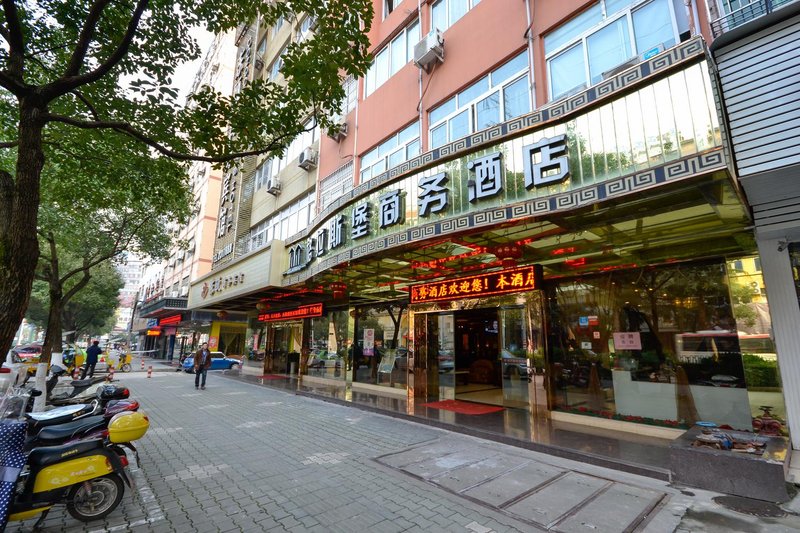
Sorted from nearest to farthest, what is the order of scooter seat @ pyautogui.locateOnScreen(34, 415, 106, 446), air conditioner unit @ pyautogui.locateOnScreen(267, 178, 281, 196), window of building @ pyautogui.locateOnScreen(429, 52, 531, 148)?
1. scooter seat @ pyautogui.locateOnScreen(34, 415, 106, 446)
2. window of building @ pyautogui.locateOnScreen(429, 52, 531, 148)
3. air conditioner unit @ pyautogui.locateOnScreen(267, 178, 281, 196)

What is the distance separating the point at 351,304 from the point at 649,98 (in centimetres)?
1138

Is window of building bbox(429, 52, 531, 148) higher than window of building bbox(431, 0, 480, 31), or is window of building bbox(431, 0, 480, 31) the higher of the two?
window of building bbox(431, 0, 480, 31)

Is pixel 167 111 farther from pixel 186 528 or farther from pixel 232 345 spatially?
pixel 232 345

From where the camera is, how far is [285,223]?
679 inches

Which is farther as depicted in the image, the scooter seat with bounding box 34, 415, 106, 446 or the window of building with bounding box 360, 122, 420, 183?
the window of building with bounding box 360, 122, 420, 183

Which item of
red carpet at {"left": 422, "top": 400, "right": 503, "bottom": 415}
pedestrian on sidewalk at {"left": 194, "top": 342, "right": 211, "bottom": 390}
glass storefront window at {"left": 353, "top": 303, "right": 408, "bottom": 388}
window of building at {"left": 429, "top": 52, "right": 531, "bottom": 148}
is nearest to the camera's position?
window of building at {"left": 429, "top": 52, "right": 531, "bottom": 148}

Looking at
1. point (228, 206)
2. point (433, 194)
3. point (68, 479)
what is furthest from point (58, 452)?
point (228, 206)

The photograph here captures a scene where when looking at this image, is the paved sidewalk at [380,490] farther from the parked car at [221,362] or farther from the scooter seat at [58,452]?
the parked car at [221,362]

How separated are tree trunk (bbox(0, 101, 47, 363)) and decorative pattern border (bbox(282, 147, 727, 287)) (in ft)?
16.0

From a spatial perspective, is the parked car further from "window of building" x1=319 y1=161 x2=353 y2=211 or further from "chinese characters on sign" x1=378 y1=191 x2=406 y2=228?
"chinese characters on sign" x1=378 y1=191 x2=406 y2=228

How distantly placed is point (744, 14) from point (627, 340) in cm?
553

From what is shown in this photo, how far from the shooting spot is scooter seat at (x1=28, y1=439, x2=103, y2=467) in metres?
3.65

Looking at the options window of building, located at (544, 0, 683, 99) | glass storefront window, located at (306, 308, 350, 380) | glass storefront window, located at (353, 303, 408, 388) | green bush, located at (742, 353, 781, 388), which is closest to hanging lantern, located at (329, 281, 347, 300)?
glass storefront window, located at (306, 308, 350, 380)

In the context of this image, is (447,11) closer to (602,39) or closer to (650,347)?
(602,39)
